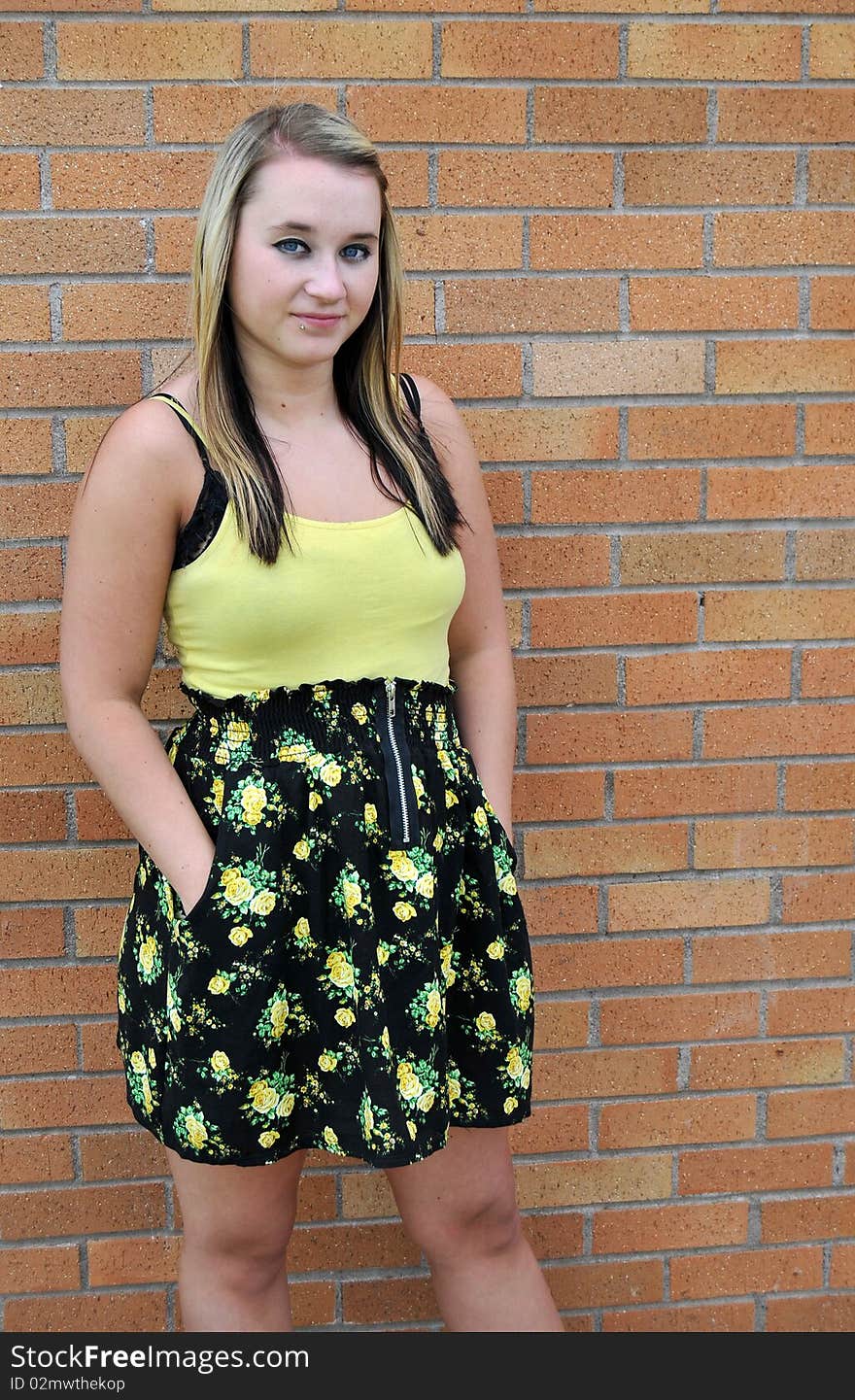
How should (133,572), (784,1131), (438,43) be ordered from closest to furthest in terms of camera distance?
(133,572), (438,43), (784,1131)

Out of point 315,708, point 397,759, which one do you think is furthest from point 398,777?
point 315,708

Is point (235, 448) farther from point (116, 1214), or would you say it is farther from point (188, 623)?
point (116, 1214)

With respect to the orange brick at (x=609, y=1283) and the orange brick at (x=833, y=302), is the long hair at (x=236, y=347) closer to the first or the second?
the orange brick at (x=833, y=302)

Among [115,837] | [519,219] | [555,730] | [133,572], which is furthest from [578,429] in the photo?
[115,837]

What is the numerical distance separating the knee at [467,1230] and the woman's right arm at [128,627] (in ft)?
2.22

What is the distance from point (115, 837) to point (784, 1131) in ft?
4.64

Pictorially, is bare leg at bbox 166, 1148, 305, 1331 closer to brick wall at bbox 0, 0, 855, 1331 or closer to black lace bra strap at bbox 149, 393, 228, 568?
brick wall at bbox 0, 0, 855, 1331

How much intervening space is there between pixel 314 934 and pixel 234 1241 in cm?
53

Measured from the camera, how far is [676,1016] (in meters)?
2.53

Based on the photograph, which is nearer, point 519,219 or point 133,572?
point 133,572

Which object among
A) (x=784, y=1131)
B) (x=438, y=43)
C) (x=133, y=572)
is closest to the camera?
(x=133, y=572)

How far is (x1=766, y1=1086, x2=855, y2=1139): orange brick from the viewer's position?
2.57 meters

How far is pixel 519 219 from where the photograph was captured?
2.27 meters

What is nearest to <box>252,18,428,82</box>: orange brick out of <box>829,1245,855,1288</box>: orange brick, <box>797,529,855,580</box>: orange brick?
<box>797,529,855,580</box>: orange brick
